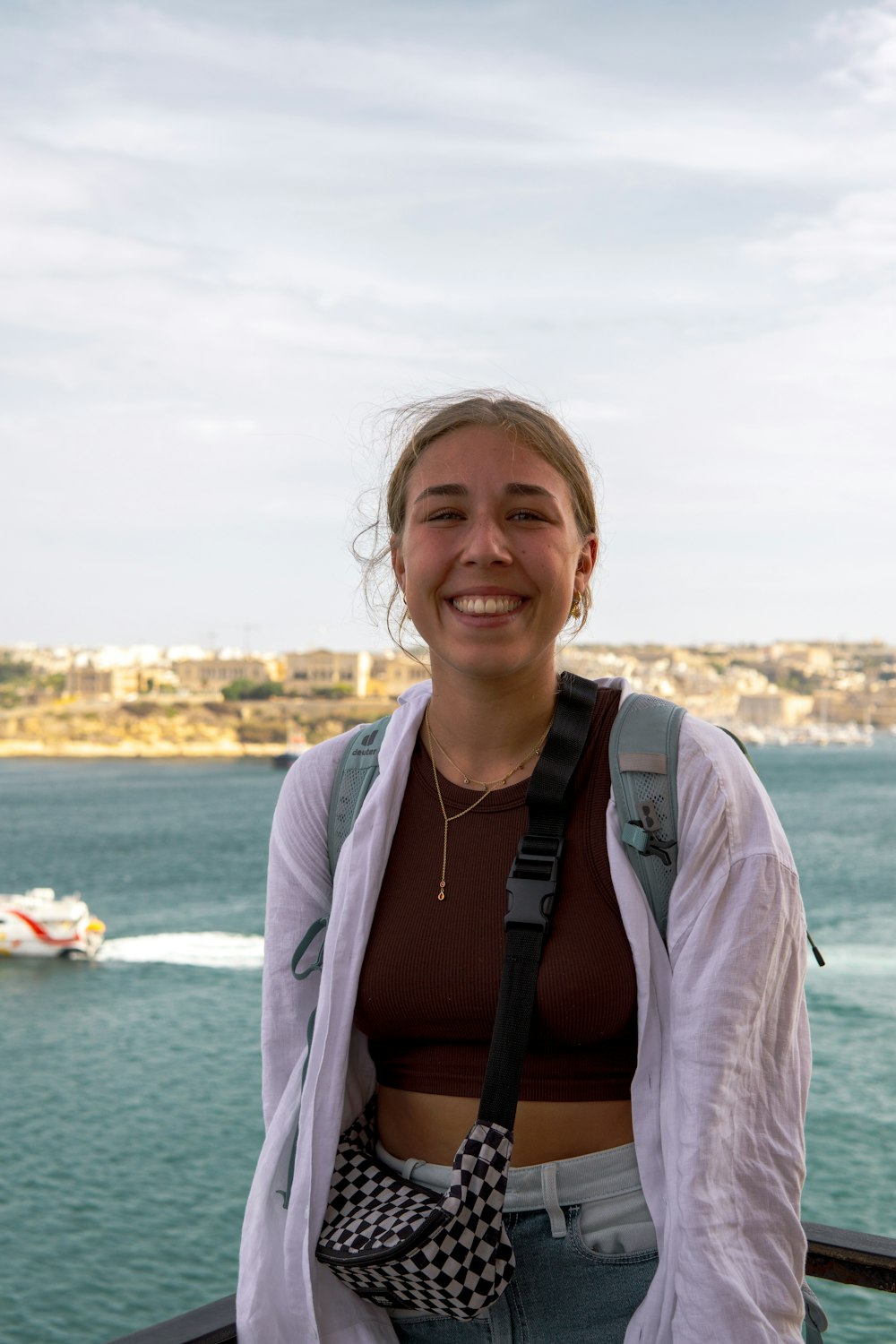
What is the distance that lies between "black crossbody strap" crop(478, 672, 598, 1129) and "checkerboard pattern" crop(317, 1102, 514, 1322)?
0.13ft

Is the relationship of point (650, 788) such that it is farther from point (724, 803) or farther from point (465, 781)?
point (465, 781)

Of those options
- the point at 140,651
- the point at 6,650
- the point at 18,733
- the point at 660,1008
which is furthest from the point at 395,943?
the point at 6,650

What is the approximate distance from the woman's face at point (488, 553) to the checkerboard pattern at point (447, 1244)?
1.55 ft

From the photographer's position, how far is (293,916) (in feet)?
4.47

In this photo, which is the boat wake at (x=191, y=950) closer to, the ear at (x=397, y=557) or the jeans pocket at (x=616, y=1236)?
the ear at (x=397, y=557)

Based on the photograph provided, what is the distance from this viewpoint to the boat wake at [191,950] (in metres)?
25.1

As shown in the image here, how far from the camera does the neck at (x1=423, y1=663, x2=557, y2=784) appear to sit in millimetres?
1344

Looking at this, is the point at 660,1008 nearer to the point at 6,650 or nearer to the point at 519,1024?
the point at 519,1024

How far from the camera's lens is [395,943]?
1266 mm

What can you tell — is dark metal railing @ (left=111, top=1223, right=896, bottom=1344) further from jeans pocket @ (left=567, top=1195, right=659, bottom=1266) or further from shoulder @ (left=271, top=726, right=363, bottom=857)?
shoulder @ (left=271, top=726, right=363, bottom=857)

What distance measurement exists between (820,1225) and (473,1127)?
24.8 inches

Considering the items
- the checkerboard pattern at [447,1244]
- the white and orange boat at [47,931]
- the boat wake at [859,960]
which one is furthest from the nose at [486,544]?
the white and orange boat at [47,931]

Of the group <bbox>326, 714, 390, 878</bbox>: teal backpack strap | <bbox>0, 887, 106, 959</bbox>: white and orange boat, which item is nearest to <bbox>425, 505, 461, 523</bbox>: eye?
<bbox>326, 714, 390, 878</bbox>: teal backpack strap

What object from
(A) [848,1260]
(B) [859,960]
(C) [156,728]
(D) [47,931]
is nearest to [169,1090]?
(D) [47,931]
